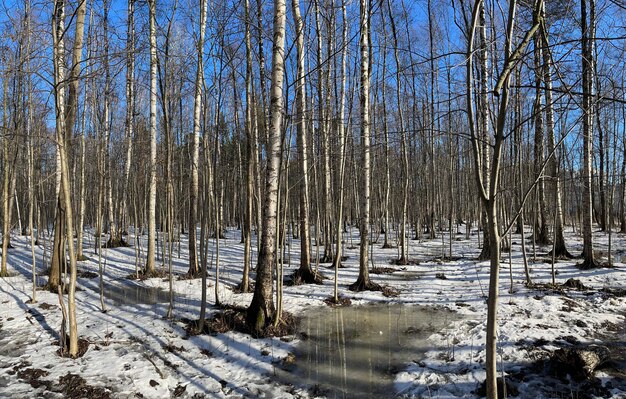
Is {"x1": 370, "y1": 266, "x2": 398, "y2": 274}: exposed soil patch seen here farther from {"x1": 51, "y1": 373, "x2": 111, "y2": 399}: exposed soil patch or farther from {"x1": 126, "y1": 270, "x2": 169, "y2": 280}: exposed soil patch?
{"x1": 51, "y1": 373, "x2": 111, "y2": 399}: exposed soil patch

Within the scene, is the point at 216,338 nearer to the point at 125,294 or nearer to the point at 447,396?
the point at 447,396

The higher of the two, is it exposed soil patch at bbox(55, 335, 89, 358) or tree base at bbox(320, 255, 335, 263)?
tree base at bbox(320, 255, 335, 263)

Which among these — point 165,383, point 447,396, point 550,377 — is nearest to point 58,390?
point 165,383

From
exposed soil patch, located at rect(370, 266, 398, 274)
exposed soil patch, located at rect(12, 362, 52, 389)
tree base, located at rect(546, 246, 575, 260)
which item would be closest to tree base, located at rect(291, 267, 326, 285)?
exposed soil patch, located at rect(370, 266, 398, 274)

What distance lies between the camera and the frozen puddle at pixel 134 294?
831 centimetres

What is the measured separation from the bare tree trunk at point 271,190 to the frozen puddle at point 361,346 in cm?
82

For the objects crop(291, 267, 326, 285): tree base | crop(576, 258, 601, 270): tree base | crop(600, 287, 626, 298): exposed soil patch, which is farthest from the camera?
crop(291, 267, 326, 285): tree base

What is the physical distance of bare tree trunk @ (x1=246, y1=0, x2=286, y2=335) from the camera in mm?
6012

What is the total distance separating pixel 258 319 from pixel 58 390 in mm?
2801

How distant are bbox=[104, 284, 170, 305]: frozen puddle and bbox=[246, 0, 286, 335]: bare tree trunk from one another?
330 centimetres

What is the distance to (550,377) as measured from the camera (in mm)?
4145

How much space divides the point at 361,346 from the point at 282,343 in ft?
4.13

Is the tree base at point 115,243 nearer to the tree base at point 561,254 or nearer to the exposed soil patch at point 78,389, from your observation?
the exposed soil patch at point 78,389

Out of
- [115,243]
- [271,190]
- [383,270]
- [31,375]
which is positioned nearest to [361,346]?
[271,190]
